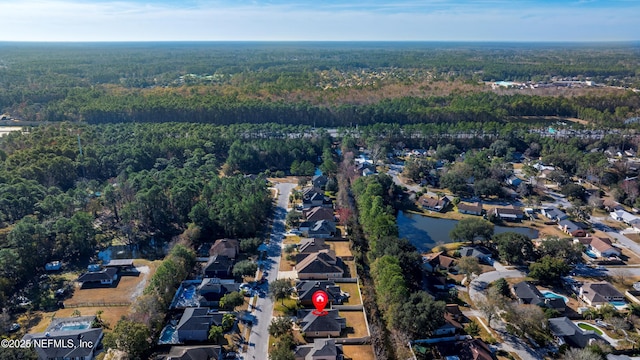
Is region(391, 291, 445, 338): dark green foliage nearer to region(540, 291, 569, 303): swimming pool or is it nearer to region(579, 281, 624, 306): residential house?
region(540, 291, 569, 303): swimming pool

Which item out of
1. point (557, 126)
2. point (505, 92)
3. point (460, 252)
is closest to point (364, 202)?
point (460, 252)

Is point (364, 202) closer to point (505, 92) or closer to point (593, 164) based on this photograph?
point (593, 164)

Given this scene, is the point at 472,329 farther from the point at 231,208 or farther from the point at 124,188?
the point at 124,188

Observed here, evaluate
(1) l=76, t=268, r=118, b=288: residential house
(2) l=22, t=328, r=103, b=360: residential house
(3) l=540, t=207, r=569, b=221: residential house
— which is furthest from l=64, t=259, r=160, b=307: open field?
(3) l=540, t=207, r=569, b=221: residential house

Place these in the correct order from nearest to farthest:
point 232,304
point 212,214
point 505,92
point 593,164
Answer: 1. point 232,304
2. point 212,214
3. point 593,164
4. point 505,92

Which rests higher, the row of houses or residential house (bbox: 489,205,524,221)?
the row of houses

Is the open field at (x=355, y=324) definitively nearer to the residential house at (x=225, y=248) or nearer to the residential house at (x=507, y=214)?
the residential house at (x=225, y=248)
